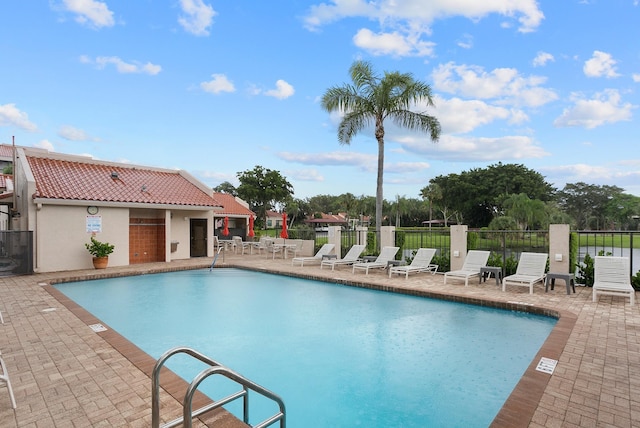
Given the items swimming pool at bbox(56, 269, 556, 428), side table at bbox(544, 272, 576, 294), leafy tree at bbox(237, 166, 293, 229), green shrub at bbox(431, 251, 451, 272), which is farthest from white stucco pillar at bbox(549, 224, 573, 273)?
leafy tree at bbox(237, 166, 293, 229)

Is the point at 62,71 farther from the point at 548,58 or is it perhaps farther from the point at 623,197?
the point at 623,197

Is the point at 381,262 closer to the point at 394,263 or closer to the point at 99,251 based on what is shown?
the point at 394,263

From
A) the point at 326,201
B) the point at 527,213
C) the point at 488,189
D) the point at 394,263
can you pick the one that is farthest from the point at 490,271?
the point at 326,201

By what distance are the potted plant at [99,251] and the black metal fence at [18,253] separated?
1.98 meters

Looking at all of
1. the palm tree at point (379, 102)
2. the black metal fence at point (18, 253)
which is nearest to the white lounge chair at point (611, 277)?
the palm tree at point (379, 102)

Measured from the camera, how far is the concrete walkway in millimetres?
3527

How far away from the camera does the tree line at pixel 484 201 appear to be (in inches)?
1698

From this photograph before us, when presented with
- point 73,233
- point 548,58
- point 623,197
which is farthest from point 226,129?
point 623,197

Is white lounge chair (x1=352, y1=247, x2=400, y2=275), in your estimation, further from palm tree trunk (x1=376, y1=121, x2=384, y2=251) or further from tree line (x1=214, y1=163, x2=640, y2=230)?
tree line (x1=214, y1=163, x2=640, y2=230)

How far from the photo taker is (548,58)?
15.1m

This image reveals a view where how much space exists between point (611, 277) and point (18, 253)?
1889 centimetres

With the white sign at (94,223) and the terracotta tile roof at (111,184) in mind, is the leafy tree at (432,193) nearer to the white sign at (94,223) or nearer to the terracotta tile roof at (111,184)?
the terracotta tile roof at (111,184)

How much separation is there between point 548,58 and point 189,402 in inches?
719

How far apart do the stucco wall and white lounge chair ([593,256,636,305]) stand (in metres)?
17.3
